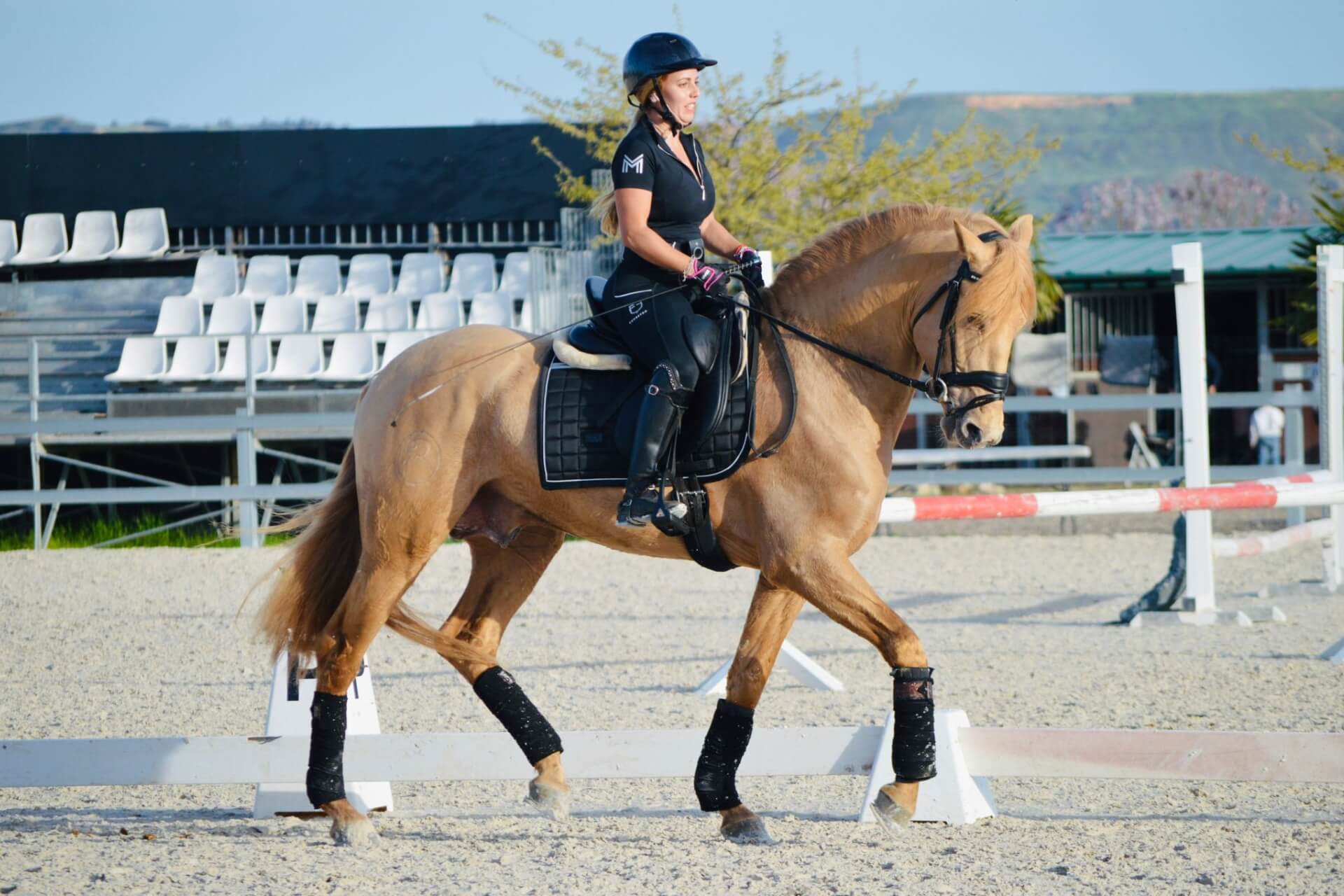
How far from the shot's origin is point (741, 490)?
13.8 feet

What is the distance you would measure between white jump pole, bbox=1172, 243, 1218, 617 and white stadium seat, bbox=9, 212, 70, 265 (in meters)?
15.5

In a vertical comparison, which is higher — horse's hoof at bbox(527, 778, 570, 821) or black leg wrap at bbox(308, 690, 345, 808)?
black leg wrap at bbox(308, 690, 345, 808)

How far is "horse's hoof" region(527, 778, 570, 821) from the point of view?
452 cm

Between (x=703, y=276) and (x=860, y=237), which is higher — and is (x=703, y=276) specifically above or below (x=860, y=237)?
below

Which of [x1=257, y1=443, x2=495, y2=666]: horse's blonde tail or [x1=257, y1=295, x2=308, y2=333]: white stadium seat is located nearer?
[x1=257, y1=443, x2=495, y2=666]: horse's blonde tail

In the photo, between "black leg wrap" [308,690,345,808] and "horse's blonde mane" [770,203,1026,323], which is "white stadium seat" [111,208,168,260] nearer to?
"black leg wrap" [308,690,345,808]

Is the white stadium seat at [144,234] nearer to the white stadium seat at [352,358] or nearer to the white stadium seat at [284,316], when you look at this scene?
the white stadium seat at [284,316]

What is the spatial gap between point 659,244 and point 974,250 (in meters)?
0.95

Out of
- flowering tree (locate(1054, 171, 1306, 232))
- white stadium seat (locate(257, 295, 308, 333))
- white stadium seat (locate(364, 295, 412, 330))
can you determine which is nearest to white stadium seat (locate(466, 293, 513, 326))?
white stadium seat (locate(364, 295, 412, 330))

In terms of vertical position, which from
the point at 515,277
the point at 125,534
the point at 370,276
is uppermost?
the point at 370,276

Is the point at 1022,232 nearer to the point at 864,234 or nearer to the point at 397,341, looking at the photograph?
the point at 864,234

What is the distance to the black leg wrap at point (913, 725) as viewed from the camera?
13.2ft

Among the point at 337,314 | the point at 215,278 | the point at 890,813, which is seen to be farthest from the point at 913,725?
the point at 215,278

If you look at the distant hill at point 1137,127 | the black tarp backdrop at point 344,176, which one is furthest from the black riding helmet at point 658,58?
the distant hill at point 1137,127
